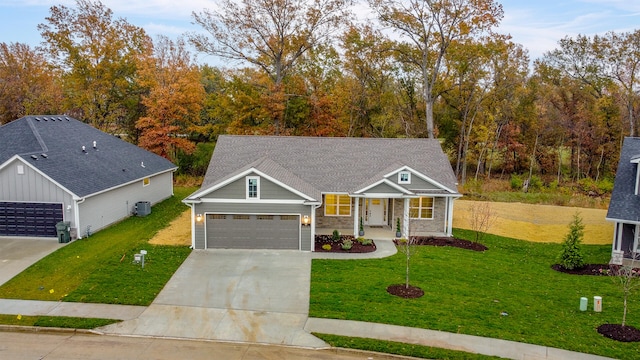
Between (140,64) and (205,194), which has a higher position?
(140,64)

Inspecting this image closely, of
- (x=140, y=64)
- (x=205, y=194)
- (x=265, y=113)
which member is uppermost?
(x=140, y=64)

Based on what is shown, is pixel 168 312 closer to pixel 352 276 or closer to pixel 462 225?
pixel 352 276

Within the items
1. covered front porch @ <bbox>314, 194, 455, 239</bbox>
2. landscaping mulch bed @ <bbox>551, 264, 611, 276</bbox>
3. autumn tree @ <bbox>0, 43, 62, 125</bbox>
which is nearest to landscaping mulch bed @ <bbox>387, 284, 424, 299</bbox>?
covered front porch @ <bbox>314, 194, 455, 239</bbox>

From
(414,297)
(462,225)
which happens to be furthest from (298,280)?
(462,225)

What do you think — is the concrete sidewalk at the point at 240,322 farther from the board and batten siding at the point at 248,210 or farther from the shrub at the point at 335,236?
the shrub at the point at 335,236

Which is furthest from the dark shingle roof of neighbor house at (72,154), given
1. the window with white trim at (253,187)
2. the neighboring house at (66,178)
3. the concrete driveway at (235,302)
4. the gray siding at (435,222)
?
Result: the gray siding at (435,222)

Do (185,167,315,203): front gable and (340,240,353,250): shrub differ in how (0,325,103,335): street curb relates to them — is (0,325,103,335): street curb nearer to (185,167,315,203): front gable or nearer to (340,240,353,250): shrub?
(185,167,315,203): front gable

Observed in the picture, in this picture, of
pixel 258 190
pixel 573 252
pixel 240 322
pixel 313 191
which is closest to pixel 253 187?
pixel 258 190
